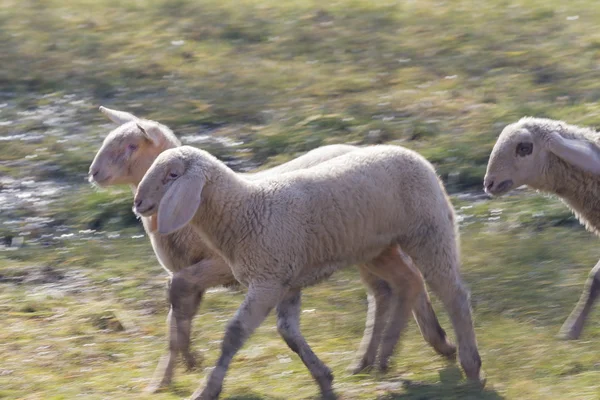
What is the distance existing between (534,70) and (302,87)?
7.10 ft

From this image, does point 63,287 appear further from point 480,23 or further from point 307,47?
point 480,23

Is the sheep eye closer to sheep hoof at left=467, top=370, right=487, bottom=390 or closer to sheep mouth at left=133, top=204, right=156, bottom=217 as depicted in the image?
sheep hoof at left=467, top=370, right=487, bottom=390

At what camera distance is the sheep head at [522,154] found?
673 cm

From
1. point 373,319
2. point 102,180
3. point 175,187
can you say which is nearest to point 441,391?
point 373,319

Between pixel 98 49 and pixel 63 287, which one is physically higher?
pixel 98 49

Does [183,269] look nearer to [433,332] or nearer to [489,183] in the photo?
[433,332]

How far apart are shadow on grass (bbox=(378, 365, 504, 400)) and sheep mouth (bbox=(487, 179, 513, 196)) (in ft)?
4.85

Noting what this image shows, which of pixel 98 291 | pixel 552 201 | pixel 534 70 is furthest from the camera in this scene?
pixel 534 70

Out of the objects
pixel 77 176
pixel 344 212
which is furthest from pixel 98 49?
pixel 344 212

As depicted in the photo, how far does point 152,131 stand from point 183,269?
0.85 meters

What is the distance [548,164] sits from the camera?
22.2 feet

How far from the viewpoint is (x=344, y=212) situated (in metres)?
5.71

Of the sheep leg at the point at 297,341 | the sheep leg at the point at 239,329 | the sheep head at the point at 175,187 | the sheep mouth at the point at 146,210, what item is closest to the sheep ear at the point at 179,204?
the sheep head at the point at 175,187

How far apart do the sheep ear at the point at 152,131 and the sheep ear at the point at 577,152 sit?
2.21 m
